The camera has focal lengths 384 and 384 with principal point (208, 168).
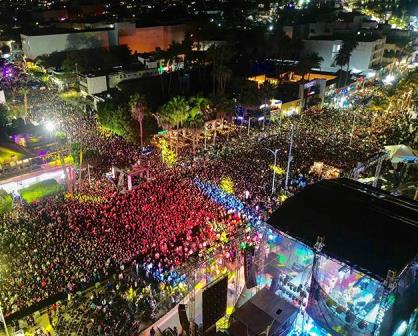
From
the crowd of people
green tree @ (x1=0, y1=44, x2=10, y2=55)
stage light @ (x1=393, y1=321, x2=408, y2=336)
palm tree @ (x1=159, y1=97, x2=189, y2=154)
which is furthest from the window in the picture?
stage light @ (x1=393, y1=321, x2=408, y2=336)

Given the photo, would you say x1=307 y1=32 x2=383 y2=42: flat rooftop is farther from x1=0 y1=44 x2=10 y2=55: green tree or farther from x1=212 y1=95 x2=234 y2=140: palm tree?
x1=0 y1=44 x2=10 y2=55: green tree

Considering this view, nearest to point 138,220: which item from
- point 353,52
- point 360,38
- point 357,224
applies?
point 357,224

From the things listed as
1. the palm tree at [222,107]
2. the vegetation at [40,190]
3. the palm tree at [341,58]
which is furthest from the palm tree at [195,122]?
the palm tree at [341,58]

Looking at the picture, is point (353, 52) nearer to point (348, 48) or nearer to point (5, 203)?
point (348, 48)

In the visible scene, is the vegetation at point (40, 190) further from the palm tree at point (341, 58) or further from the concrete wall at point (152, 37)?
the palm tree at point (341, 58)

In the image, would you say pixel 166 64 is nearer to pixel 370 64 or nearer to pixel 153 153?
pixel 153 153

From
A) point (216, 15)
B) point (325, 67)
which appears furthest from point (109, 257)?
point (216, 15)
